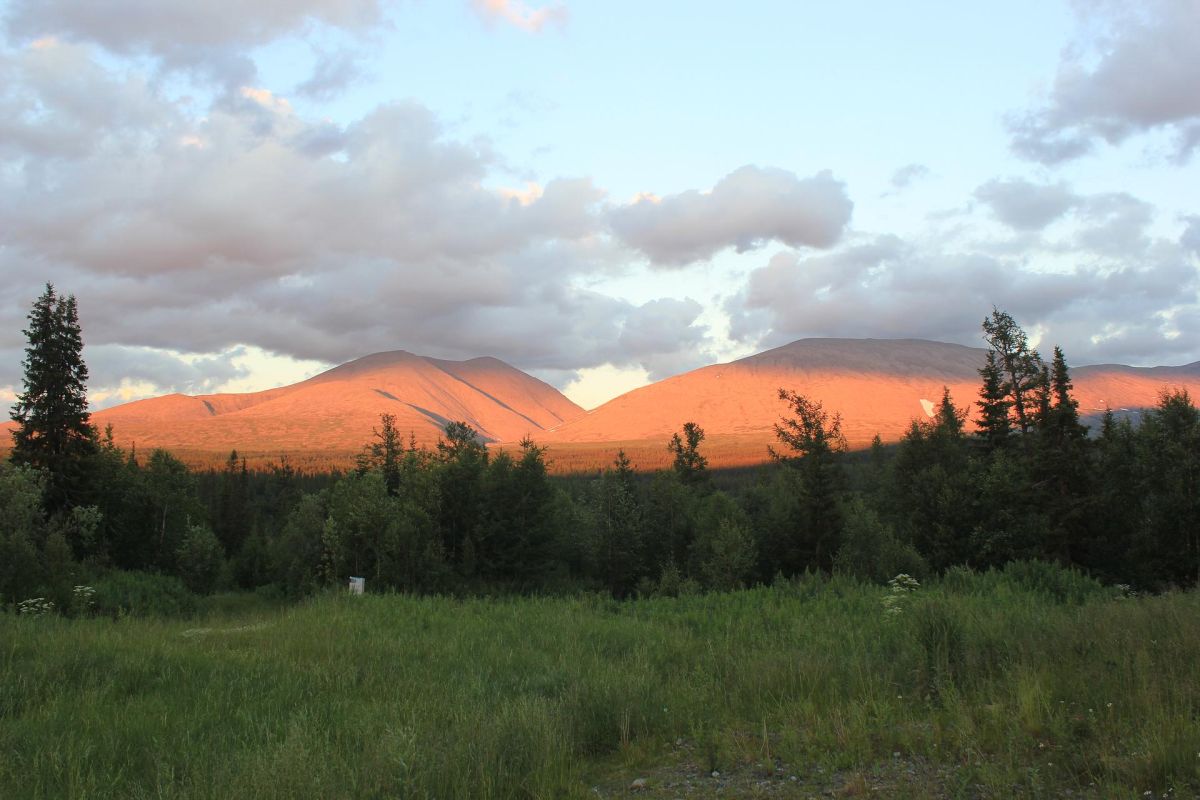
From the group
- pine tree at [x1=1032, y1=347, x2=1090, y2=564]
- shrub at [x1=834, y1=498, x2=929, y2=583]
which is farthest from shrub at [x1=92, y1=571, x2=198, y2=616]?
pine tree at [x1=1032, y1=347, x2=1090, y2=564]

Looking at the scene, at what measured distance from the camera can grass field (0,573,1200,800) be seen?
5.57 m

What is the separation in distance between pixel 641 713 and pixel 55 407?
43930 mm

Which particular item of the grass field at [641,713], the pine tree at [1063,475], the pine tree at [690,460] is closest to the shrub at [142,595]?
the grass field at [641,713]

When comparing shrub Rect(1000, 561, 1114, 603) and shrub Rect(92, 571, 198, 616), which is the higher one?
shrub Rect(1000, 561, 1114, 603)

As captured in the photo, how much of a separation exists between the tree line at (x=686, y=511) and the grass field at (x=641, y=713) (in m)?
19.7

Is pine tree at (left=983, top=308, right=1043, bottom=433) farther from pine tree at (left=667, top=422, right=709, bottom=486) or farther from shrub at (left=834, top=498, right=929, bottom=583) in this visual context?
pine tree at (left=667, top=422, right=709, bottom=486)

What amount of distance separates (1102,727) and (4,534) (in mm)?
30966

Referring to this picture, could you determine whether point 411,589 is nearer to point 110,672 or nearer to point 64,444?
point 64,444

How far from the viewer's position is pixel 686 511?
5216cm

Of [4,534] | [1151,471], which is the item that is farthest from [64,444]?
[1151,471]

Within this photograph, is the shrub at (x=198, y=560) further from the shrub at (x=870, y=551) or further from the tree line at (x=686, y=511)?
the shrub at (x=870, y=551)

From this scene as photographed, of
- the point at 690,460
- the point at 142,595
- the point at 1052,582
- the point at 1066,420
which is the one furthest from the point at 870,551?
the point at 142,595

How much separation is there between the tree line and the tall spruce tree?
0.30 ft

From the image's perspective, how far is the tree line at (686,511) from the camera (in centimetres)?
3528
